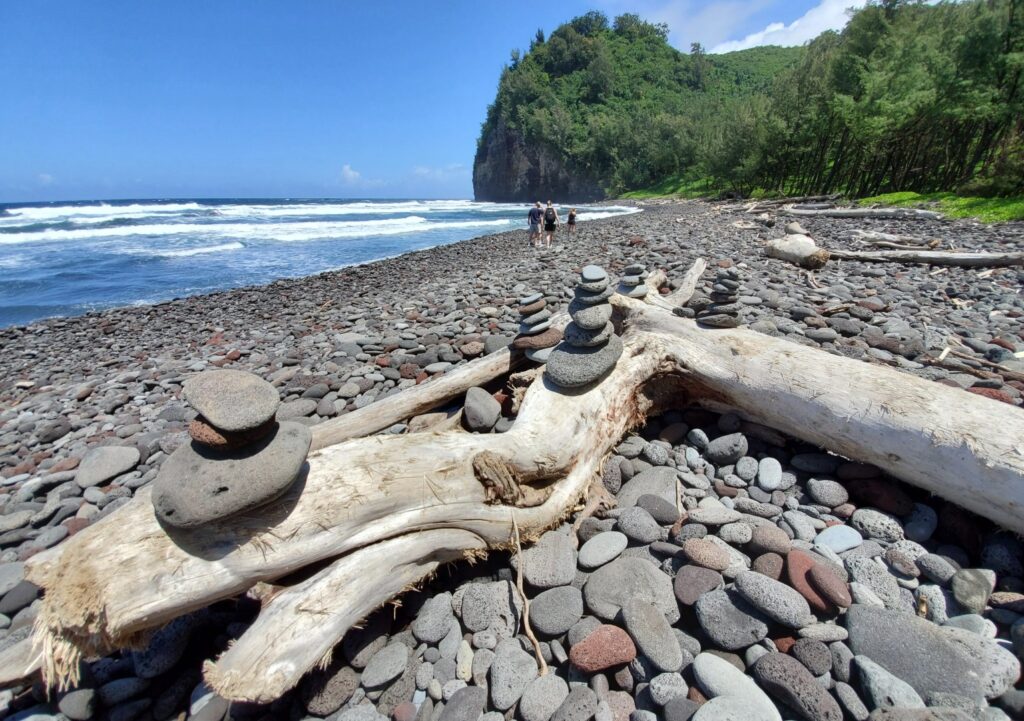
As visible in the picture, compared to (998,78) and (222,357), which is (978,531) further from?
(998,78)

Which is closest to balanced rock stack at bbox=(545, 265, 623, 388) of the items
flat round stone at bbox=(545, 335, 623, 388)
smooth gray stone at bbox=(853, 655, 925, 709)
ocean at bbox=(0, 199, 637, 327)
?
flat round stone at bbox=(545, 335, 623, 388)

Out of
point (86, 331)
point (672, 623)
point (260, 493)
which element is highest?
point (260, 493)

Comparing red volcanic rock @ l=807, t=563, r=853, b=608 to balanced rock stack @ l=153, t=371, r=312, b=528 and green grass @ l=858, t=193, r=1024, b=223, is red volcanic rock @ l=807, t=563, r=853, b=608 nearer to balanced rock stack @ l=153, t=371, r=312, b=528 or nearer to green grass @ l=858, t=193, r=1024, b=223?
balanced rock stack @ l=153, t=371, r=312, b=528

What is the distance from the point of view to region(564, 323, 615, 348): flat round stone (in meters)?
3.67

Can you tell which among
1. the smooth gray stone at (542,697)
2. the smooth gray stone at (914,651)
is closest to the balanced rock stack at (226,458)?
the smooth gray stone at (542,697)

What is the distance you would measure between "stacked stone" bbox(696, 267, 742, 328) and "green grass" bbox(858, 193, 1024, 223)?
19110mm

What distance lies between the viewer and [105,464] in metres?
4.10

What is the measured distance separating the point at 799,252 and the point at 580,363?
845cm

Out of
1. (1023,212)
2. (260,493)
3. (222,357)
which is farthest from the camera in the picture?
(1023,212)

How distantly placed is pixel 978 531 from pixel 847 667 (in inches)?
53.3

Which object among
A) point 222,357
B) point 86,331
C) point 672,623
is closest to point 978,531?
point 672,623

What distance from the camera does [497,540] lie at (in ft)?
8.52

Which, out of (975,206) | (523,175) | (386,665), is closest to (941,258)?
(386,665)

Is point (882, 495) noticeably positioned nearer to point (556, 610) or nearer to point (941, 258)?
point (556, 610)
